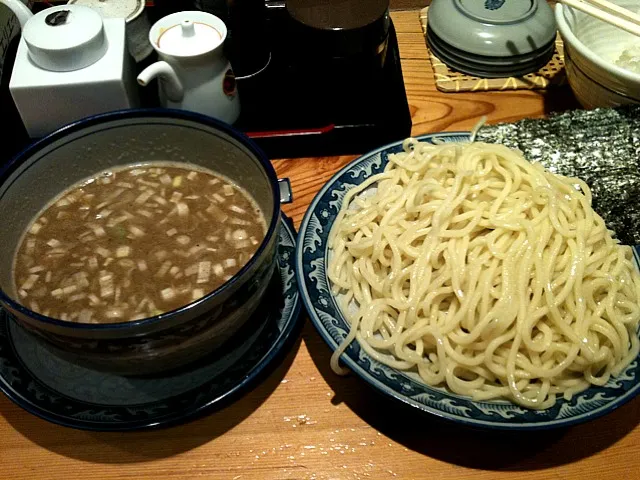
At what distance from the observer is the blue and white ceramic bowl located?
120cm

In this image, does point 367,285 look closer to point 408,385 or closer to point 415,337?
point 415,337

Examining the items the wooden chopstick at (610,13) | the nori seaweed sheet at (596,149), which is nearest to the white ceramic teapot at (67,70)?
the nori seaweed sheet at (596,149)

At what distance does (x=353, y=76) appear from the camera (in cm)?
190

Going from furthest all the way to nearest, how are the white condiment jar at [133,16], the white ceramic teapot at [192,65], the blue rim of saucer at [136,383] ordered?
the white condiment jar at [133,16] → the white ceramic teapot at [192,65] → the blue rim of saucer at [136,383]

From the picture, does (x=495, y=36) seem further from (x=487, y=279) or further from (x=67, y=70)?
(x=67, y=70)

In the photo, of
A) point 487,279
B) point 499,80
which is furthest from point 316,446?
point 499,80

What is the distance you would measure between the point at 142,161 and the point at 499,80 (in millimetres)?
1315

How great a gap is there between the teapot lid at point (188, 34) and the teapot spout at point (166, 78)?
0.05 metres

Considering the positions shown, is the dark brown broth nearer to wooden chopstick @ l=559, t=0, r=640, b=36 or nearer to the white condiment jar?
the white condiment jar

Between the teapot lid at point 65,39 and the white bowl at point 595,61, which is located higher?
the teapot lid at point 65,39

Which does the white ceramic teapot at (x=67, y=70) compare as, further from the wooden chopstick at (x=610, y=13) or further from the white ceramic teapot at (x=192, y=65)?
the wooden chopstick at (x=610, y=13)

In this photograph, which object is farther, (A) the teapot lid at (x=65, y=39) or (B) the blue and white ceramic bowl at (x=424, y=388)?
(A) the teapot lid at (x=65, y=39)

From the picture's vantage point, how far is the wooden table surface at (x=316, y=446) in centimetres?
131

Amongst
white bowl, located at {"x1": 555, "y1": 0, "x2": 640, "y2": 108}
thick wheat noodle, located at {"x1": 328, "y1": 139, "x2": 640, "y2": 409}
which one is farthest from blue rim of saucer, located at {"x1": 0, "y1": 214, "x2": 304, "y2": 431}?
white bowl, located at {"x1": 555, "y1": 0, "x2": 640, "y2": 108}
